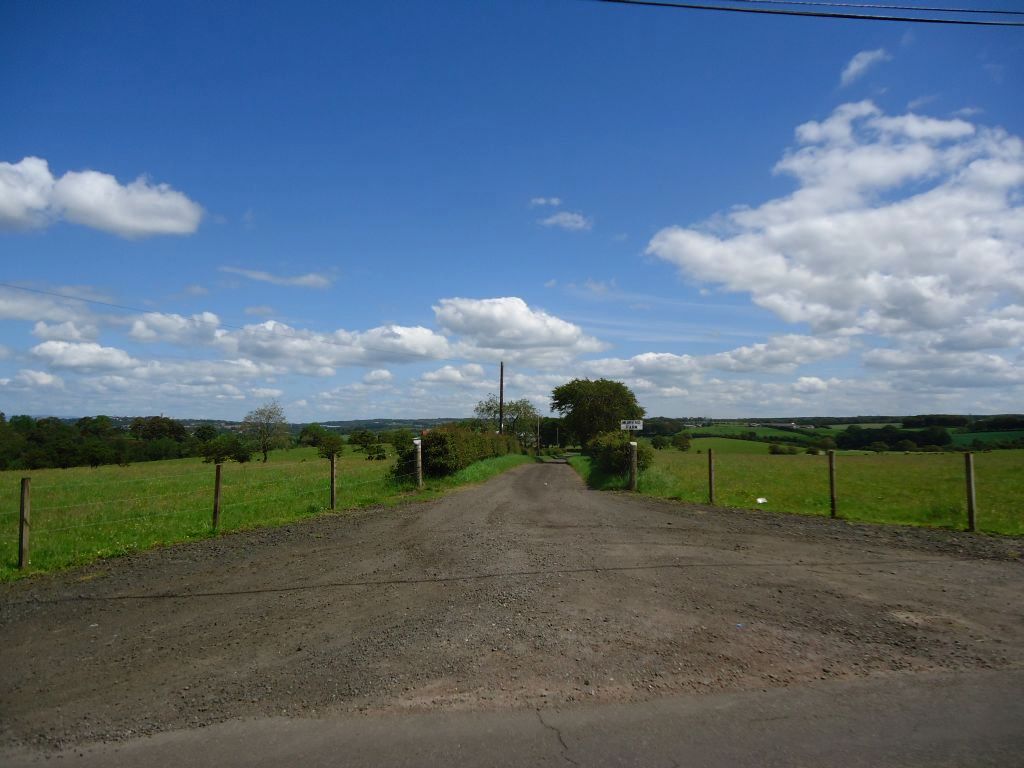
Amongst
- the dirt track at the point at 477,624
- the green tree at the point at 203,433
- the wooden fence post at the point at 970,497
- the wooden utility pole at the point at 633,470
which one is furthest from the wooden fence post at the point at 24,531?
the green tree at the point at 203,433

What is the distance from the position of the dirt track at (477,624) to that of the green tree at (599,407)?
6393 cm

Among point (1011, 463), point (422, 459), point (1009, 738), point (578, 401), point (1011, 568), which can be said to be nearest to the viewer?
point (1009, 738)

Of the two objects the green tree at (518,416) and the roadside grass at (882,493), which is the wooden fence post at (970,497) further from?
the green tree at (518,416)

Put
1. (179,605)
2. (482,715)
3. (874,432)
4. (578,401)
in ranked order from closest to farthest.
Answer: (482,715), (179,605), (874,432), (578,401)

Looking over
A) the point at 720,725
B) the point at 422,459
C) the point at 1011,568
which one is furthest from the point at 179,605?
the point at 422,459

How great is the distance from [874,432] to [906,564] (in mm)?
34844

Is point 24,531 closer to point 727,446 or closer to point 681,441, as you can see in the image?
point 681,441

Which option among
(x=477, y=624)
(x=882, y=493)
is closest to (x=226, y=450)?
(x=882, y=493)

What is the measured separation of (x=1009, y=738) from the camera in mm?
3650

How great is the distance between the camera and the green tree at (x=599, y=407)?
7369cm

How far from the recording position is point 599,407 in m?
75.2

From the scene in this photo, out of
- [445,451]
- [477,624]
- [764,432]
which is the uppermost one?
[764,432]

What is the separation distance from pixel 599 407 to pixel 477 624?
231 feet

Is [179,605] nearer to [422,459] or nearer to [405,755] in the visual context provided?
[405,755]
